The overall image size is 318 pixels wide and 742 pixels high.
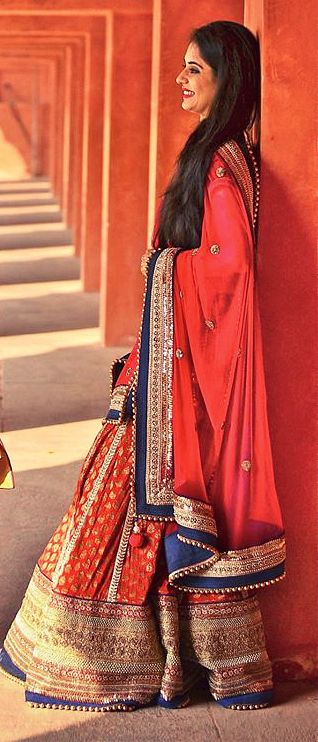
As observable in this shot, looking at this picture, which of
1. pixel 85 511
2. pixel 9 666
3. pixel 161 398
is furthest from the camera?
pixel 9 666

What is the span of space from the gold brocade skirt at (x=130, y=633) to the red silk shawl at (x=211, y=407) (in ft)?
0.34

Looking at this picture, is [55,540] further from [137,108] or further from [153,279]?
[137,108]

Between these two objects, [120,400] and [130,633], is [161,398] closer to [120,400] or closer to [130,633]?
[120,400]

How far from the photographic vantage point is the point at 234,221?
3.91 m

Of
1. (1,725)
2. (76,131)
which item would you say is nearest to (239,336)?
(1,725)

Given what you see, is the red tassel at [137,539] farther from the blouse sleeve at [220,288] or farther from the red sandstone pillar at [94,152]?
the red sandstone pillar at [94,152]

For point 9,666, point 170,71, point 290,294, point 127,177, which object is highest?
point 170,71

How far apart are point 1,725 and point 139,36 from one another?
23.5 ft

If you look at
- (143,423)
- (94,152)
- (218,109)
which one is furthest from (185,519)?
(94,152)

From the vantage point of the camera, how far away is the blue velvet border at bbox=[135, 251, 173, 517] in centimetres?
403

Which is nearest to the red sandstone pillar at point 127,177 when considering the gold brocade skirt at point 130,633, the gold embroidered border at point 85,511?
the gold embroidered border at point 85,511

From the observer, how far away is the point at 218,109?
4.01 m

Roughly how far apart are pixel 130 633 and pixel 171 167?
4574mm

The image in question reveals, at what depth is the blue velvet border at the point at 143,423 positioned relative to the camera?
13.2 ft
